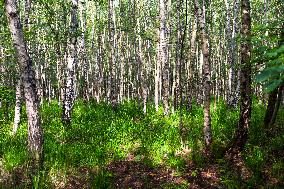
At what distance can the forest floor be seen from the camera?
7254 mm

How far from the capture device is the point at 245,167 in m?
7.61

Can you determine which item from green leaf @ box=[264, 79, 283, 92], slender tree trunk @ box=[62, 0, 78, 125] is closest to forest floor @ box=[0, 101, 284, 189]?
slender tree trunk @ box=[62, 0, 78, 125]

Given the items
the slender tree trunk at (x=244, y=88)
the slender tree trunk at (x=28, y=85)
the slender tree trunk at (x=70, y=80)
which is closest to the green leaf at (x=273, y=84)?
the slender tree trunk at (x=244, y=88)

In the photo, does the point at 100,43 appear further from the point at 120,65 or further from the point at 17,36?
the point at 17,36

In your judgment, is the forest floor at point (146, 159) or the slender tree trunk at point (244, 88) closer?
the forest floor at point (146, 159)

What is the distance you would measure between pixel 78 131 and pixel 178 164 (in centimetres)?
444

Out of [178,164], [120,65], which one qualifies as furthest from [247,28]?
[120,65]

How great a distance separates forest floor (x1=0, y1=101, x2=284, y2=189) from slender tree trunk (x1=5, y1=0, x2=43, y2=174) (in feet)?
1.79

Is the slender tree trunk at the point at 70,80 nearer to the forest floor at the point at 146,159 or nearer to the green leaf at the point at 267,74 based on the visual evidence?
the forest floor at the point at 146,159

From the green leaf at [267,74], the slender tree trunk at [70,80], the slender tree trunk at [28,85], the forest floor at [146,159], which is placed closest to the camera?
the green leaf at [267,74]

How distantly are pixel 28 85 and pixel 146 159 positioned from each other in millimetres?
3639

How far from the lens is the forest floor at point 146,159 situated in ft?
23.8

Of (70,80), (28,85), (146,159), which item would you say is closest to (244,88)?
(146,159)

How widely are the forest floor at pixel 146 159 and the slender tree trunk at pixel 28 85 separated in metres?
0.54
